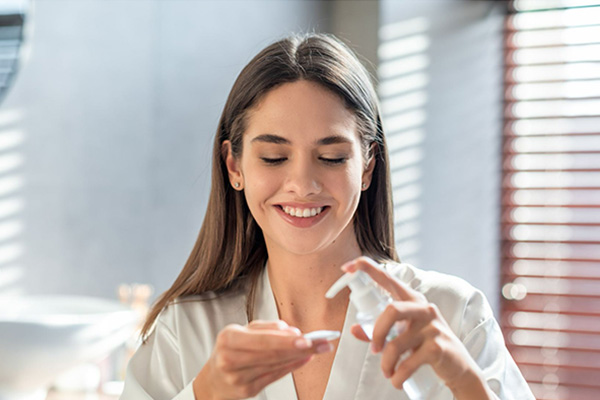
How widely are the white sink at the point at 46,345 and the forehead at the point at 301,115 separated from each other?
0.79 m

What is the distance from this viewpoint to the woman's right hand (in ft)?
2.87

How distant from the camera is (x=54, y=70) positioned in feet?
8.16

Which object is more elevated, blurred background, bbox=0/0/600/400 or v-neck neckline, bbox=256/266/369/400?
blurred background, bbox=0/0/600/400

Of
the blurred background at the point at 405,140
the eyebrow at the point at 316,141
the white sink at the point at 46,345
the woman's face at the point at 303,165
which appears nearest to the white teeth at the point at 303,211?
the woman's face at the point at 303,165

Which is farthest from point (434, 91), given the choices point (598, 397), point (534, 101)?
point (598, 397)

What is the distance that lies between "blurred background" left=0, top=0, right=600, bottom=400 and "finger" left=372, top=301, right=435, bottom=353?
5.42ft

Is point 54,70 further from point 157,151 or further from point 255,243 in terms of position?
point 255,243

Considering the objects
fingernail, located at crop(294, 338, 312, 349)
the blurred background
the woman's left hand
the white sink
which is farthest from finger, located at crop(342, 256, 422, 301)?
the blurred background

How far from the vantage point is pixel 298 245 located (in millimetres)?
1229

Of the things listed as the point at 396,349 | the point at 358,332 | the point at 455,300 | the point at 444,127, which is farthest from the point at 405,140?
the point at 396,349

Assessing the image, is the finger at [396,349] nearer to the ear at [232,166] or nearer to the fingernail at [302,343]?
the fingernail at [302,343]

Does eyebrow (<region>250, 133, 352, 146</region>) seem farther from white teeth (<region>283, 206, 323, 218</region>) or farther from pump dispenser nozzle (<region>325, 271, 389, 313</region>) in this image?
pump dispenser nozzle (<region>325, 271, 389, 313</region>)

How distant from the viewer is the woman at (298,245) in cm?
121

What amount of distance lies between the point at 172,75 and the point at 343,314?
1.59m
